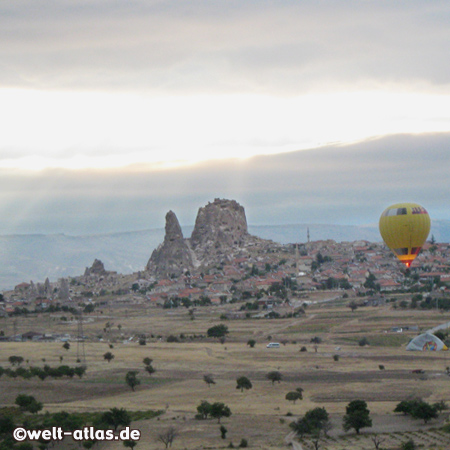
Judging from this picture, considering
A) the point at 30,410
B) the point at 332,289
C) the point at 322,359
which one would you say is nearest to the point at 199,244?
the point at 332,289

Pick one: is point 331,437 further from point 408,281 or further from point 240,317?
point 408,281

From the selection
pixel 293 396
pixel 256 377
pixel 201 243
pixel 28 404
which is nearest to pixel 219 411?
pixel 293 396

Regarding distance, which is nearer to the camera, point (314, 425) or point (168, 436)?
point (168, 436)

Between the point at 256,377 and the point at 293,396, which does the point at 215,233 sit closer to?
the point at 256,377

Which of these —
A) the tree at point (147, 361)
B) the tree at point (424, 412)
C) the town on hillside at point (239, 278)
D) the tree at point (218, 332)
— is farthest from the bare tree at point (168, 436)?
the town on hillside at point (239, 278)

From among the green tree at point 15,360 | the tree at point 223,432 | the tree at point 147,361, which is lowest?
the tree at point 223,432

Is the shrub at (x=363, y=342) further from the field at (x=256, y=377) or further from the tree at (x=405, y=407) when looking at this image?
the tree at (x=405, y=407)

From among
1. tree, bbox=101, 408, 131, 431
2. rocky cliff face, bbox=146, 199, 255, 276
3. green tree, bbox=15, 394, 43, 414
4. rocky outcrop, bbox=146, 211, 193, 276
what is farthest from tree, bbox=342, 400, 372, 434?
rocky cliff face, bbox=146, 199, 255, 276
